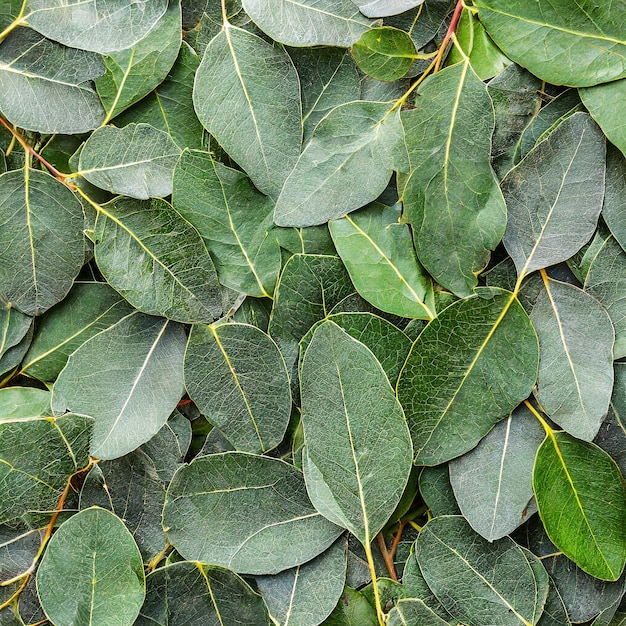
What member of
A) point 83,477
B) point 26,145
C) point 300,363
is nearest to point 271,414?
point 300,363

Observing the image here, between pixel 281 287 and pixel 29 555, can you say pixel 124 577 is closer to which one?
pixel 29 555

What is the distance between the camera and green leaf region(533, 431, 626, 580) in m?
0.42

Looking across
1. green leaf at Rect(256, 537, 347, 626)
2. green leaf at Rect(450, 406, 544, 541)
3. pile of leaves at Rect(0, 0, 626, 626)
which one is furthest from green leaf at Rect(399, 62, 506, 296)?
green leaf at Rect(256, 537, 347, 626)

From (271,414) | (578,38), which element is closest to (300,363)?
(271,414)

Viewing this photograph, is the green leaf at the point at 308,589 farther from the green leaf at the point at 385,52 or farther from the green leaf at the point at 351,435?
the green leaf at the point at 385,52

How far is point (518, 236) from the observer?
0.43 m

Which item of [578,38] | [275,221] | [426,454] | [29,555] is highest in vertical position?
[578,38]

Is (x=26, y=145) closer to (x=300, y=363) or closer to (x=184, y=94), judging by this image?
(x=184, y=94)

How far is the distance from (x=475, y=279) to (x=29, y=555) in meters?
0.37

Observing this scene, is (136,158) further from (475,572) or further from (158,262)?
(475,572)

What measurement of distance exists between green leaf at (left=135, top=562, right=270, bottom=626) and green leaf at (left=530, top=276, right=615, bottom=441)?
0.24m

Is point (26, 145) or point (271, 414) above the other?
point (26, 145)

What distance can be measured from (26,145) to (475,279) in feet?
1.09

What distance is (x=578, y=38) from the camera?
1.35 feet
